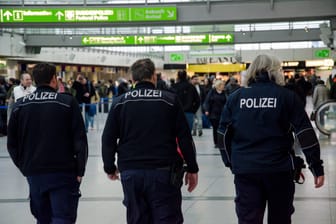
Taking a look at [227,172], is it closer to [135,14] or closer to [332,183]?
[332,183]

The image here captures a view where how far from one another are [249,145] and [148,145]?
72 cm

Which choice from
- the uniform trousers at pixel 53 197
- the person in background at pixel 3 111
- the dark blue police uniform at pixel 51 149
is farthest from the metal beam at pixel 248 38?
the uniform trousers at pixel 53 197

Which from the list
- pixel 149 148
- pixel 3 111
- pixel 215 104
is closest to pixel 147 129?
pixel 149 148

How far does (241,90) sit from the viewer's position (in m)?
4.40

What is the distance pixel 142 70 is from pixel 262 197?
49.7 inches

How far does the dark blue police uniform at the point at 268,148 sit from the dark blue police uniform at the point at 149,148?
1.38ft

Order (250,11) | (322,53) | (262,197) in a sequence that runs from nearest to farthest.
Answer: (262,197)
(250,11)
(322,53)

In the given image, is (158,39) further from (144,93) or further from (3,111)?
(144,93)

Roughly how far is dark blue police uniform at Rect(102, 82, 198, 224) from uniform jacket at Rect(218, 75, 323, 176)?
41 centimetres

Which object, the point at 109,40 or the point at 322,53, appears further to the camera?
the point at 322,53

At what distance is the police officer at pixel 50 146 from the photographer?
15.2ft

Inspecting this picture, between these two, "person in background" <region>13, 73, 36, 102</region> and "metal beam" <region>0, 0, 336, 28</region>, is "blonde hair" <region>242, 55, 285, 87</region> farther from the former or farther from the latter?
"metal beam" <region>0, 0, 336, 28</region>

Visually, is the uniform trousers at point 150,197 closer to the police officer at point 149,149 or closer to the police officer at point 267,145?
the police officer at point 149,149

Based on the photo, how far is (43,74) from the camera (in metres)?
4.72
